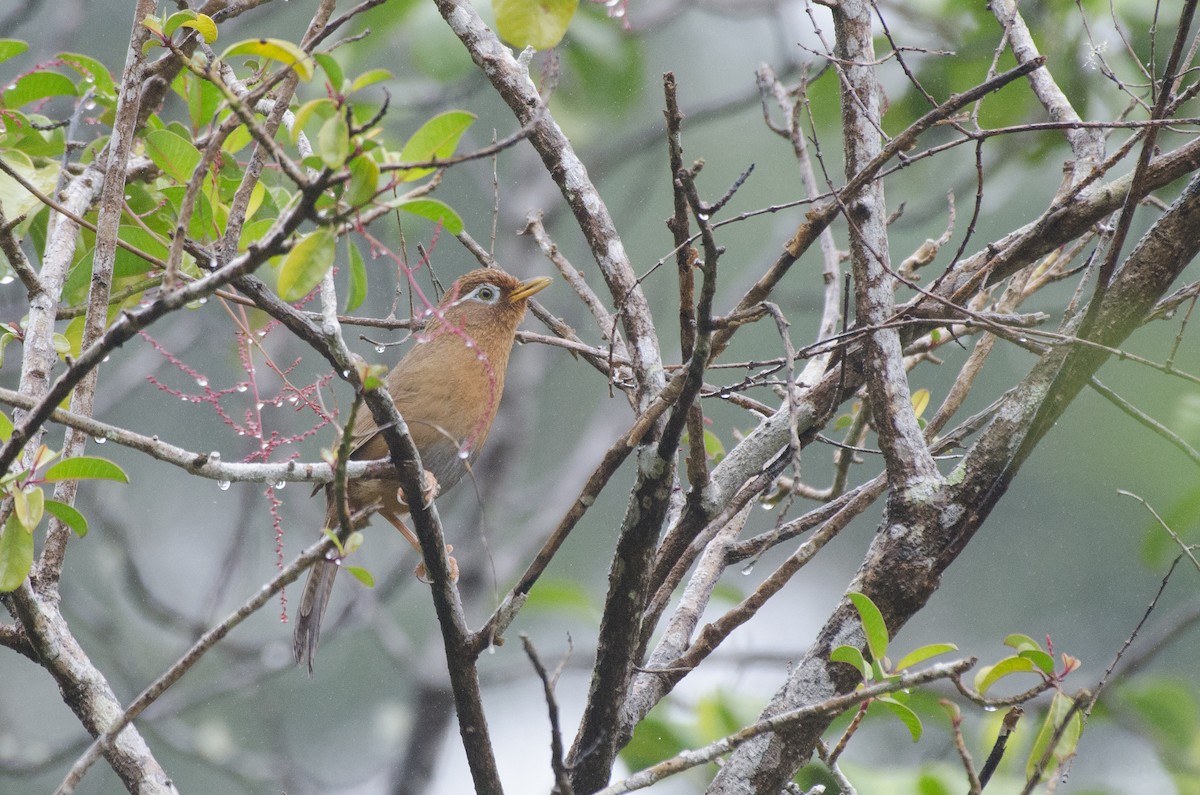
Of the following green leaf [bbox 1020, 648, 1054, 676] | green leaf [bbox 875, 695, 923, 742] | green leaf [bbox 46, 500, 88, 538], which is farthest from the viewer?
green leaf [bbox 1020, 648, 1054, 676]

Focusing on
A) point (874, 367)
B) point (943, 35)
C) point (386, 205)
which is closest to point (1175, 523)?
point (943, 35)

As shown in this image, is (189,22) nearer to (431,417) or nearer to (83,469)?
(83,469)

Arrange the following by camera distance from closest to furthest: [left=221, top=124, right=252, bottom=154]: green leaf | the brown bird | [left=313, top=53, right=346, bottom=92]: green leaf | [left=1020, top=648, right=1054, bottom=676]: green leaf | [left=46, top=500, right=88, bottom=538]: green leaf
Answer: [left=313, top=53, right=346, bottom=92]: green leaf, [left=46, top=500, right=88, bottom=538]: green leaf, [left=1020, top=648, right=1054, bottom=676]: green leaf, [left=221, top=124, right=252, bottom=154]: green leaf, the brown bird

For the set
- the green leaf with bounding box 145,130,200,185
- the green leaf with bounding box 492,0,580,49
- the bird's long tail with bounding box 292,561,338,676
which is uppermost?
the green leaf with bounding box 145,130,200,185

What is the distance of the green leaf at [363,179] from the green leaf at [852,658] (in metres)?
1.04

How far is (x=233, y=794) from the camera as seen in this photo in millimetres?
7461

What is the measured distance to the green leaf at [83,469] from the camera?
167 cm

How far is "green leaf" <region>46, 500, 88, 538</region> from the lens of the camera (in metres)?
1.74

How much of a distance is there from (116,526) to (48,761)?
1.08 m

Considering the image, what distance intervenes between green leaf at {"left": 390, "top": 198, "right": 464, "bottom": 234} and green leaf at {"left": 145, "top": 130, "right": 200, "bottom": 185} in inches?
23.8

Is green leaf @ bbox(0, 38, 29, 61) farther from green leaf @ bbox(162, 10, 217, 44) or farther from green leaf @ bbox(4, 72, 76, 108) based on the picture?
green leaf @ bbox(162, 10, 217, 44)

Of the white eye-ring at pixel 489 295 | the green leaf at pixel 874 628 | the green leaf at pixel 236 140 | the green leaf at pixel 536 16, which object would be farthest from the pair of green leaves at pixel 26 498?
the white eye-ring at pixel 489 295

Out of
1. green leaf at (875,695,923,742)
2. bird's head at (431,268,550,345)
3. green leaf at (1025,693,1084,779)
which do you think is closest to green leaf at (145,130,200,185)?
bird's head at (431,268,550,345)

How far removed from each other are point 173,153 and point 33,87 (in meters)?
0.71
